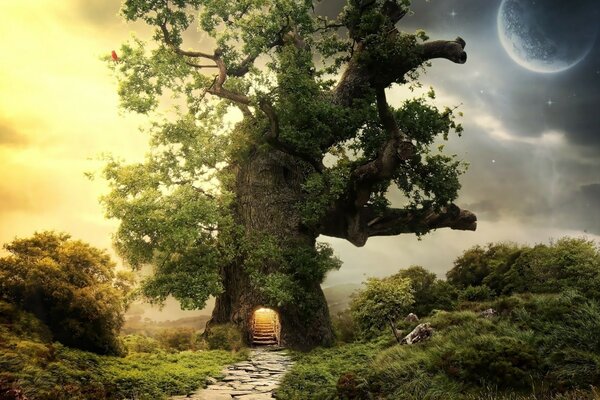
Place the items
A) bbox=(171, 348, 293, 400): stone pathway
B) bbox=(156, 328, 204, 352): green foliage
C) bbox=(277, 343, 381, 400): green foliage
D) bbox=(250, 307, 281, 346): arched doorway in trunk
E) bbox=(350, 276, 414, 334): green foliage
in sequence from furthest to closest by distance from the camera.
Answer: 1. bbox=(156, 328, 204, 352): green foliage
2. bbox=(250, 307, 281, 346): arched doorway in trunk
3. bbox=(350, 276, 414, 334): green foliage
4. bbox=(277, 343, 381, 400): green foliage
5. bbox=(171, 348, 293, 400): stone pathway

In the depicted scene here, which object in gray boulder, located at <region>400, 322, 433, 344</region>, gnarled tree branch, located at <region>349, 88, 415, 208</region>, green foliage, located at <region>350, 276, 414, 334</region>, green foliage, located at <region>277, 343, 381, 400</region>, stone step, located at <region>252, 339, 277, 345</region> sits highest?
gnarled tree branch, located at <region>349, 88, 415, 208</region>

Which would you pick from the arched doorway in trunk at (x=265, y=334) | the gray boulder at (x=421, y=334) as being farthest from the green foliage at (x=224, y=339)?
the gray boulder at (x=421, y=334)

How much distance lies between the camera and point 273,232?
19562mm

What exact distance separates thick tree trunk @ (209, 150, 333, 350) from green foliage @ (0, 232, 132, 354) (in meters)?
6.68

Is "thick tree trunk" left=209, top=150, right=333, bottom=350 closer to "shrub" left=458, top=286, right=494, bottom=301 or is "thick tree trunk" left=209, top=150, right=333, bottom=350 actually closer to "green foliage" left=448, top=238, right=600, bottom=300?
"shrub" left=458, top=286, right=494, bottom=301

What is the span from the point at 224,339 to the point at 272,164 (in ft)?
28.5

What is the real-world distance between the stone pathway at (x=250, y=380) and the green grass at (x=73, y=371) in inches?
18.2

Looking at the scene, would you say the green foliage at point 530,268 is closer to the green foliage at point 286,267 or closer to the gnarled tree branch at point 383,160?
the gnarled tree branch at point 383,160

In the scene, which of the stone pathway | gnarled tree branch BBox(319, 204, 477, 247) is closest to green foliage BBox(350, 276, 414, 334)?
gnarled tree branch BBox(319, 204, 477, 247)

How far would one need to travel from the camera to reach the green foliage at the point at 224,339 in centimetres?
1659

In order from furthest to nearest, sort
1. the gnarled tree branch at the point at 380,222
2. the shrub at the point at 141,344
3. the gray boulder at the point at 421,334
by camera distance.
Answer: the gnarled tree branch at the point at 380,222, the shrub at the point at 141,344, the gray boulder at the point at 421,334

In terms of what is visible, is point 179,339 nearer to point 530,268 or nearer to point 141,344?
point 141,344

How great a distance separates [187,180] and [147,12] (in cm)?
730

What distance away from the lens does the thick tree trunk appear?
Result: 60.2 feet
